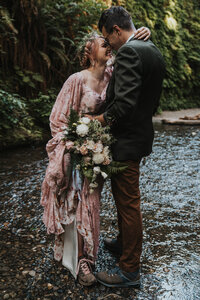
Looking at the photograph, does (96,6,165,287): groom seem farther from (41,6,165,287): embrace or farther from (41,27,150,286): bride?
(41,27,150,286): bride

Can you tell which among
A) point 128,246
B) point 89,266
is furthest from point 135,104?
point 89,266

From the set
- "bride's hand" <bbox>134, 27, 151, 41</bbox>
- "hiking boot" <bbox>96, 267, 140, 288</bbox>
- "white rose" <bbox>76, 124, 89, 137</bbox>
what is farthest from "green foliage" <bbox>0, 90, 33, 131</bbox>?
"hiking boot" <bbox>96, 267, 140, 288</bbox>

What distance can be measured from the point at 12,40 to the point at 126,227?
607 cm

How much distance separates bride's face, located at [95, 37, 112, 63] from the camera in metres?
2.15

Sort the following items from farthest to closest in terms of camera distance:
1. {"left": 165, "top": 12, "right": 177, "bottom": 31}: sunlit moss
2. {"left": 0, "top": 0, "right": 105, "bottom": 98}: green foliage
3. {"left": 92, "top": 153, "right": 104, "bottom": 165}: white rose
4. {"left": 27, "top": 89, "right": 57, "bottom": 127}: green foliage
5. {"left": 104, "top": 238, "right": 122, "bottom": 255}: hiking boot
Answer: {"left": 165, "top": 12, "right": 177, "bottom": 31}: sunlit moss, {"left": 27, "top": 89, "right": 57, "bottom": 127}: green foliage, {"left": 0, "top": 0, "right": 105, "bottom": 98}: green foliage, {"left": 104, "top": 238, "right": 122, "bottom": 255}: hiking boot, {"left": 92, "top": 153, "right": 104, "bottom": 165}: white rose

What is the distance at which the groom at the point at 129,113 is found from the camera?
177 centimetres

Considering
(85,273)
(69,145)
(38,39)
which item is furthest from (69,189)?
(38,39)

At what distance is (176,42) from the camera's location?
14.2 meters

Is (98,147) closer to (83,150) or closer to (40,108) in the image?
(83,150)

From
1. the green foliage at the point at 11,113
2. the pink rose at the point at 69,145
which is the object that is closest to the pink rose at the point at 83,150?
the pink rose at the point at 69,145

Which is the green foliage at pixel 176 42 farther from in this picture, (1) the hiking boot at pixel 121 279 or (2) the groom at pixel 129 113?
(1) the hiking boot at pixel 121 279

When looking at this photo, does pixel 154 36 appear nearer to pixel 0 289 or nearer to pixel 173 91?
pixel 173 91

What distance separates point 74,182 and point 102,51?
1103mm

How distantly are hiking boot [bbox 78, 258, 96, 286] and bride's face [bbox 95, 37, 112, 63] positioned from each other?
1686mm
